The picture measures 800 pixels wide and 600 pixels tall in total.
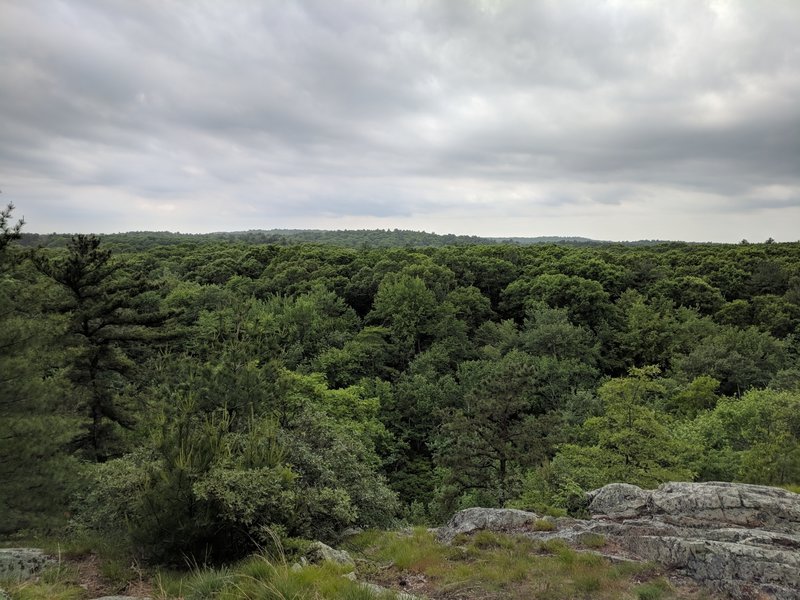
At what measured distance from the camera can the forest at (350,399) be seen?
813 centimetres

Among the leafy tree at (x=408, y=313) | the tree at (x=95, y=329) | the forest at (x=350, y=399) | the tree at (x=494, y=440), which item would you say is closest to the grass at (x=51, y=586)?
the forest at (x=350, y=399)

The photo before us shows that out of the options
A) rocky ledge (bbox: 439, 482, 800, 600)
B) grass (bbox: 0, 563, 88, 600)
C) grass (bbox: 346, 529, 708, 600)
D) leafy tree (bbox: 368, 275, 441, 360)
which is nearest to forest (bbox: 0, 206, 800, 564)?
leafy tree (bbox: 368, 275, 441, 360)

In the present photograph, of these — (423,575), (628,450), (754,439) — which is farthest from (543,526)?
(754,439)

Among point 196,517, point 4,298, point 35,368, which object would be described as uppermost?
point 4,298

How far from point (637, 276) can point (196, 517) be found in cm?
6055

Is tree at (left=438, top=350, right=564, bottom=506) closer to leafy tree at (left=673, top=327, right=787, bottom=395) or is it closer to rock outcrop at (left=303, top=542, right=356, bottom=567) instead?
rock outcrop at (left=303, top=542, right=356, bottom=567)

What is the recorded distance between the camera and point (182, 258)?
2687 inches

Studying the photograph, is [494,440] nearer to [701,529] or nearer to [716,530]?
[701,529]

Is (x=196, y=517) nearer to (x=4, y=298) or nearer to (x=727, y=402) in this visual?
(x=4, y=298)

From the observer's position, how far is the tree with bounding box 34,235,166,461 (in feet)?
50.1

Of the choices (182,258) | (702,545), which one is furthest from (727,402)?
(182,258)

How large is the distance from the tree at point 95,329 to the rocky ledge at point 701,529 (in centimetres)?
1223

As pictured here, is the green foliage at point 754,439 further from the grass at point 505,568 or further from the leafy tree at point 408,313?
the leafy tree at point 408,313

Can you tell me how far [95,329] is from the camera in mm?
15859
